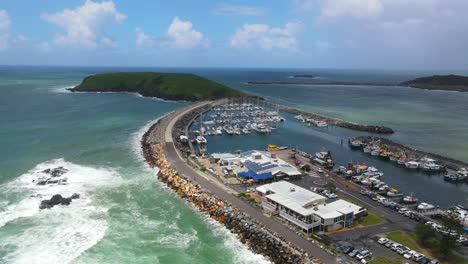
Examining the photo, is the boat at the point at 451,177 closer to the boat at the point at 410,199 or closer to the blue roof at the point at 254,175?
the boat at the point at 410,199

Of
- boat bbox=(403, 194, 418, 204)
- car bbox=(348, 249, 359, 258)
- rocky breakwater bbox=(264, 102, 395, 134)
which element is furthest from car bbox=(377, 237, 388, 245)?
rocky breakwater bbox=(264, 102, 395, 134)

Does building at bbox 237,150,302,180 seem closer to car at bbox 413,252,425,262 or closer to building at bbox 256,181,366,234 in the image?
building at bbox 256,181,366,234

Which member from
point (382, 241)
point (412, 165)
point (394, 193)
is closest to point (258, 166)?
point (394, 193)

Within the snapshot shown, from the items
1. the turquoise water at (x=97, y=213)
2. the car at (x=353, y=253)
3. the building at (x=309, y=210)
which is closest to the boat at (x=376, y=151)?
the building at (x=309, y=210)

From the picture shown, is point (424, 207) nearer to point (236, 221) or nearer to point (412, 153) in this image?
point (236, 221)

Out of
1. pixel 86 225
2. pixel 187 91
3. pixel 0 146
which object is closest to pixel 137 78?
pixel 187 91

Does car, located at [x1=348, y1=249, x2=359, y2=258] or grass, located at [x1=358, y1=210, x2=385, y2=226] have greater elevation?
grass, located at [x1=358, y1=210, x2=385, y2=226]

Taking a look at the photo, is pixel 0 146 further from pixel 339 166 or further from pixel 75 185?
pixel 339 166

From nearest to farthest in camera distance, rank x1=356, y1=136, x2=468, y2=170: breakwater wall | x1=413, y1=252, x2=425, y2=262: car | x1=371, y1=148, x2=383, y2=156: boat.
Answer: x1=413, y1=252, x2=425, y2=262: car < x1=356, y1=136, x2=468, y2=170: breakwater wall < x1=371, y1=148, x2=383, y2=156: boat
